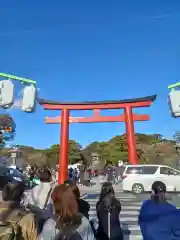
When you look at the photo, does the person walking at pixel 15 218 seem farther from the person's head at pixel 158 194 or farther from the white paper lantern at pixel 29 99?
the white paper lantern at pixel 29 99

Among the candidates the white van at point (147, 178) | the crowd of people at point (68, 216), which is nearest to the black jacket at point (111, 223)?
the crowd of people at point (68, 216)

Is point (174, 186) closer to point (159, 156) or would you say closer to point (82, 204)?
point (82, 204)

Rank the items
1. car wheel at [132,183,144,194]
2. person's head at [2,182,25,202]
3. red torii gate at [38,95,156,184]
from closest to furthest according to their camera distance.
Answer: person's head at [2,182,25,202] < car wheel at [132,183,144,194] < red torii gate at [38,95,156,184]

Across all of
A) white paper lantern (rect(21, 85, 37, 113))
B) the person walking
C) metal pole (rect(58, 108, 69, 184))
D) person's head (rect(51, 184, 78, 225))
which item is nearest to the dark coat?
person's head (rect(51, 184, 78, 225))

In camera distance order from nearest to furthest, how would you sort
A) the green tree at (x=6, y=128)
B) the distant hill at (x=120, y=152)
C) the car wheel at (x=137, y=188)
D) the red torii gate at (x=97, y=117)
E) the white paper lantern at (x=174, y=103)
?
1. the white paper lantern at (x=174, y=103)
2. the car wheel at (x=137, y=188)
3. the red torii gate at (x=97, y=117)
4. the green tree at (x=6, y=128)
5. the distant hill at (x=120, y=152)

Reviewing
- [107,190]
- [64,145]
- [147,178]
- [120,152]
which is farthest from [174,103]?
[120,152]

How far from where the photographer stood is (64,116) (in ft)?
89.7

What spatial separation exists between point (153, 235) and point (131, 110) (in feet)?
77.7

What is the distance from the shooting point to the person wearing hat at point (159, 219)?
10.8 ft

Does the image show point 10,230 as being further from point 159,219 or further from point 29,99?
point 29,99

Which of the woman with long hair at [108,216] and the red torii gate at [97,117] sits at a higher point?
the red torii gate at [97,117]

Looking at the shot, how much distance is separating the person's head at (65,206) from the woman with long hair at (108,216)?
6.73 feet

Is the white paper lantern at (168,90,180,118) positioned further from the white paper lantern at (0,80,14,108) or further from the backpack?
the backpack

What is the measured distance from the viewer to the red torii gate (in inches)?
1037
